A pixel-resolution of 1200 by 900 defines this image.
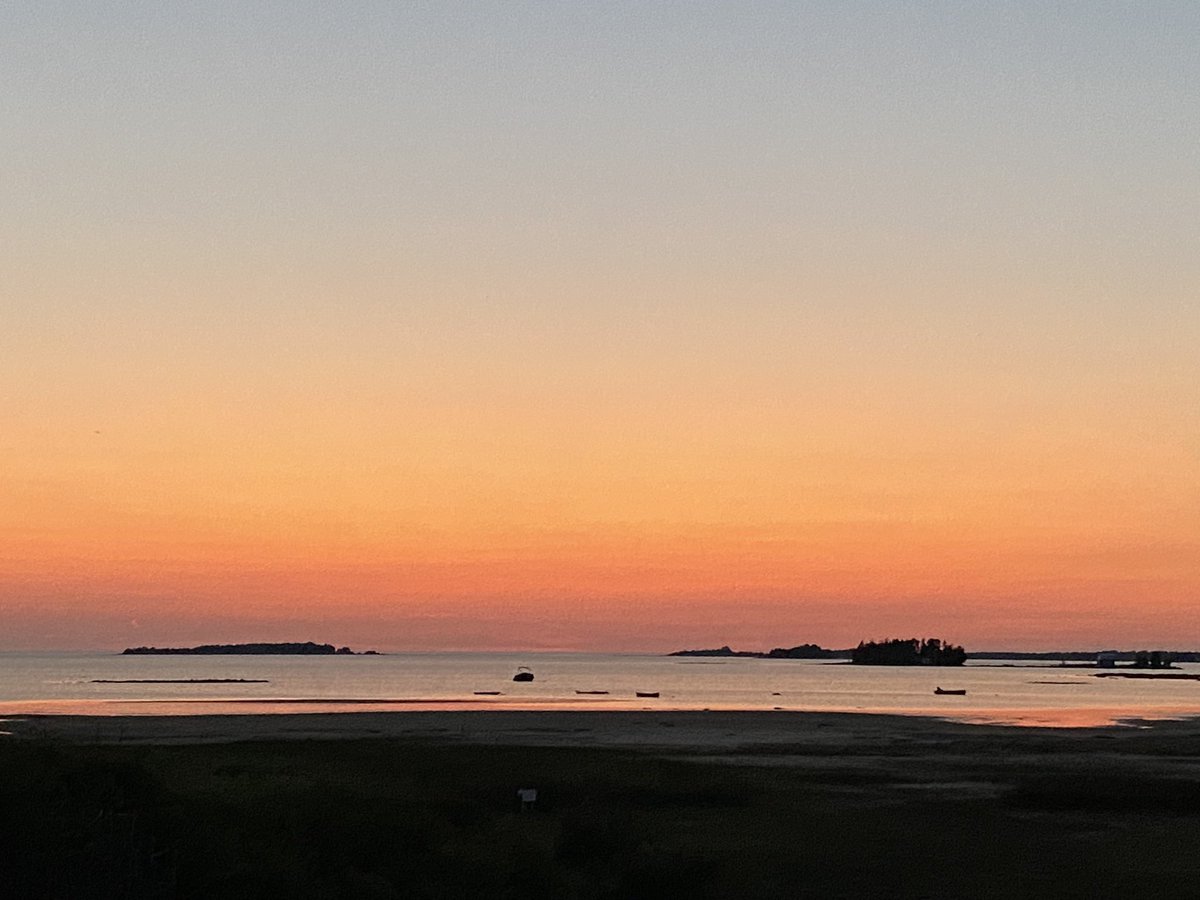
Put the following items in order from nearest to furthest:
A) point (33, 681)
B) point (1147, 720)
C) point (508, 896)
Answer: point (508, 896), point (1147, 720), point (33, 681)

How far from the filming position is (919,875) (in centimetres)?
3070

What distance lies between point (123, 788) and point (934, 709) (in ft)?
312

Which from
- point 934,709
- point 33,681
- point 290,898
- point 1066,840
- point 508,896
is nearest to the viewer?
point 290,898

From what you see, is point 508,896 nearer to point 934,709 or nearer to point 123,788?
point 123,788

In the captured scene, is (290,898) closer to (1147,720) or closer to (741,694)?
(1147,720)

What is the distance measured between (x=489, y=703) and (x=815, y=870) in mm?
82812

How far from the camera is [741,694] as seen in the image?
14162 cm

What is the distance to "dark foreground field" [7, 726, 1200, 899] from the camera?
19438 millimetres

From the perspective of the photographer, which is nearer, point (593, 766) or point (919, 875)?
point (919, 875)

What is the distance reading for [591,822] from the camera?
25734 mm

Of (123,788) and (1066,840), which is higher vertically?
(123,788)

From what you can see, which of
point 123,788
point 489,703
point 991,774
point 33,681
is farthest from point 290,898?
point 33,681

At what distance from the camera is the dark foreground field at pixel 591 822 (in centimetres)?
1944

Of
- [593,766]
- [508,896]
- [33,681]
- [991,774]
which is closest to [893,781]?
[991,774]
